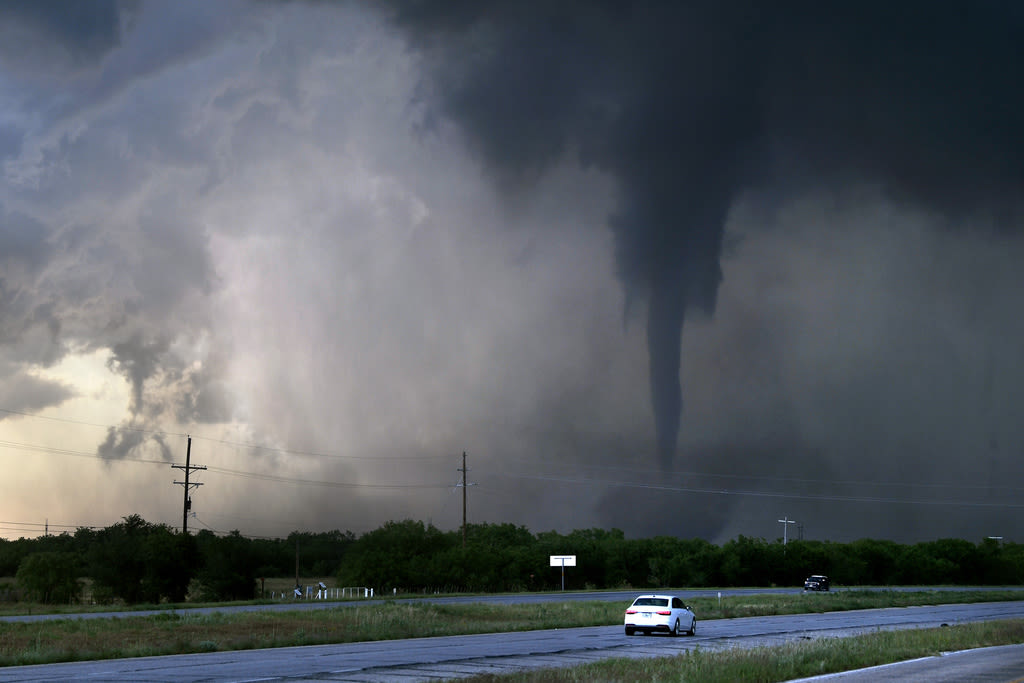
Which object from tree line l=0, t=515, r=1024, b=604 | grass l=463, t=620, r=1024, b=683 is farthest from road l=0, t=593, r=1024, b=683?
tree line l=0, t=515, r=1024, b=604

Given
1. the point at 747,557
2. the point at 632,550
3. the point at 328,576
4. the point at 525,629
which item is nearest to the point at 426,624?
the point at 525,629

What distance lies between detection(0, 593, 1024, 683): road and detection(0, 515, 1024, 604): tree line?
62288 millimetres

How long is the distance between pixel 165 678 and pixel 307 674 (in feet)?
12.5

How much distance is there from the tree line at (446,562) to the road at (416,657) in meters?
62.3

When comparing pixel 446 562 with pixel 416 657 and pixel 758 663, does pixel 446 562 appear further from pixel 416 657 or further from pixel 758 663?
pixel 758 663

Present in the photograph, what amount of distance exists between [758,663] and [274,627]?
29585mm

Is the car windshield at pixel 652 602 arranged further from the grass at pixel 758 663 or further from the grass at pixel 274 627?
the grass at pixel 758 663

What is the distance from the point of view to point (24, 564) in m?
104

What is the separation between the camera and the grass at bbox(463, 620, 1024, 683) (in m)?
22.9

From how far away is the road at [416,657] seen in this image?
2609 cm

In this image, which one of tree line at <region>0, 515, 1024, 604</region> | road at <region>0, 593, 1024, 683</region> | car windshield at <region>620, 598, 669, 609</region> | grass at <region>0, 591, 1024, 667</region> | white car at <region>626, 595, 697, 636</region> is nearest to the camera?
road at <region>0, 593, 1024, 683</region>

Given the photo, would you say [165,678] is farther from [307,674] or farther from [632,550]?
[632,550]

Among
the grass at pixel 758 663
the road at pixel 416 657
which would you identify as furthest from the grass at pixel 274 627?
the grass at pixel 758 663

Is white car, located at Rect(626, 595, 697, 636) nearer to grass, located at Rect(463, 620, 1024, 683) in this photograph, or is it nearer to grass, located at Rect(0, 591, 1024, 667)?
grass, located at Rect(0, 591, 1024, 667)
